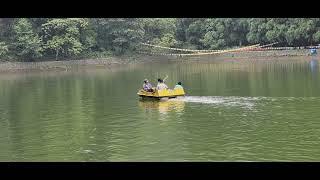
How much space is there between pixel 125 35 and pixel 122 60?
6.40ft

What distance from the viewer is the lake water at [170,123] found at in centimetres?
1030

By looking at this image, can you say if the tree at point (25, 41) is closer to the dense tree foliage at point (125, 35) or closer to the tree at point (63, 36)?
the dense tree foliage at point (125, 35)

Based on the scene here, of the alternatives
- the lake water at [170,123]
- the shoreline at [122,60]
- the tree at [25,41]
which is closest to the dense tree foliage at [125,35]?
the tree at [25,41]

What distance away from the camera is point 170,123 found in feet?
45.5

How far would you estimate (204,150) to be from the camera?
1039 cm

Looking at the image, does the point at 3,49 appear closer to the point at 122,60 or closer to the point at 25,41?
the point at 25,41

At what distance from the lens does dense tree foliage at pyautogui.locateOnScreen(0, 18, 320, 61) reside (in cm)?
3925

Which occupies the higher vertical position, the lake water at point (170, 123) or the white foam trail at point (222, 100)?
the white foam trail at point (222, 100)

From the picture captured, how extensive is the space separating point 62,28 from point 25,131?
28.0 m

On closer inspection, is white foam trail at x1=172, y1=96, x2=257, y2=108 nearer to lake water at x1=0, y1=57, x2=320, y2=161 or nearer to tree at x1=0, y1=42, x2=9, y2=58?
lake water at x1=0, y1=57, x2=320, y2=161

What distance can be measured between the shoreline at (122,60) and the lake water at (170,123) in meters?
15.0
